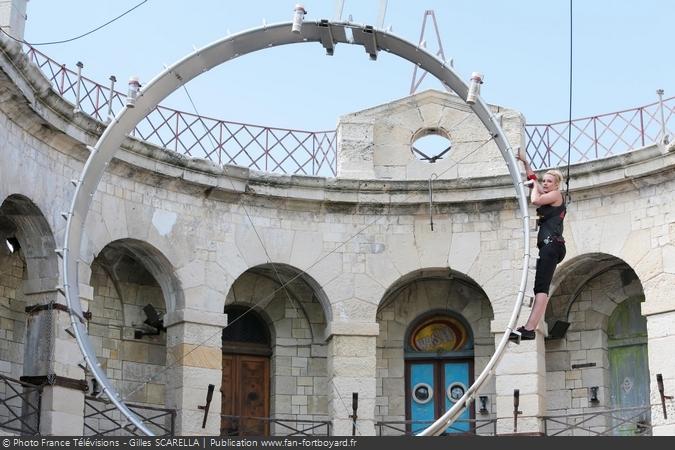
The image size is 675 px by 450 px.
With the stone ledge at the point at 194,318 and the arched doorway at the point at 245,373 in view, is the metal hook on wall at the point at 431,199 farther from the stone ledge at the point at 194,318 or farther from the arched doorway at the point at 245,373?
the stone ledge at the point at 194,318

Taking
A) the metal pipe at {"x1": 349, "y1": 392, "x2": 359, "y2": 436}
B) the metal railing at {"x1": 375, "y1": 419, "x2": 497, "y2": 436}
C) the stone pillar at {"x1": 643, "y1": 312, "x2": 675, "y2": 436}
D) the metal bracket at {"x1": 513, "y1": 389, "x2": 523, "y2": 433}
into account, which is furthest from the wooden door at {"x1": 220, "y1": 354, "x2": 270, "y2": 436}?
the stone pillar at {"x1": 643, "y1": 312, "x2": 675, "y2": 436}

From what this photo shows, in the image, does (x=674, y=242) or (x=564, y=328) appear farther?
Result: (x=564, y=328)

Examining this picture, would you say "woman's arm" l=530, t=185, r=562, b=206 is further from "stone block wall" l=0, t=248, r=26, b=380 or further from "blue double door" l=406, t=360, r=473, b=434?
"stone block wall" l=0, t=248, r=26, b=380

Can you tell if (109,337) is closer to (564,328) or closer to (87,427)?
(87,427)

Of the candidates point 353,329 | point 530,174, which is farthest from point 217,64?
point 353,329

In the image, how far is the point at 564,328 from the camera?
72.7 ft

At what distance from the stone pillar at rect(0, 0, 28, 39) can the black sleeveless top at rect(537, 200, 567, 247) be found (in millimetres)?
7119

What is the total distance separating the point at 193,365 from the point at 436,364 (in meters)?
4.14

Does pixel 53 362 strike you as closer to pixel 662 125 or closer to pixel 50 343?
pixel 50 343

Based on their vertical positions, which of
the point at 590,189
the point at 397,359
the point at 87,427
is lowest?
the point at 87,427

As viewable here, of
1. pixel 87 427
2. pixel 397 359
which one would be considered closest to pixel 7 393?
pixel 87 427

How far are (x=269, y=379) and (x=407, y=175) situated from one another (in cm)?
376

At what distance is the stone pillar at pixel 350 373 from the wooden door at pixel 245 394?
1.37 meters

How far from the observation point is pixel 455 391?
74.3 ft
